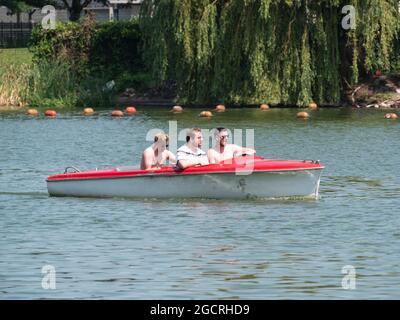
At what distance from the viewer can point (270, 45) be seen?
4403 centimetres

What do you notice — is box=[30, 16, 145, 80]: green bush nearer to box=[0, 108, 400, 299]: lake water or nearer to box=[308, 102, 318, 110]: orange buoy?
box=[308, 102, 318, 110]: orange buoy

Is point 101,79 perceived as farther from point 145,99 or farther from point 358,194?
point 358,194

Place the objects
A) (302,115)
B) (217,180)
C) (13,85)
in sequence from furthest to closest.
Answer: (13,85) < (302,115) < (217,180)

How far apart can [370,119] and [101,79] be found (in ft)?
45.1

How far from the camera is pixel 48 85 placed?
51062 mm

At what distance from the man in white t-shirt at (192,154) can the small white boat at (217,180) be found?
0.14 m

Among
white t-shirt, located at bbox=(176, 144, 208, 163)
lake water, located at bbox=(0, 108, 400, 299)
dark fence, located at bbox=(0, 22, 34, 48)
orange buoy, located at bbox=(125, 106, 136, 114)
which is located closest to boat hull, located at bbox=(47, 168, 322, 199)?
lake water, located at bbox=(0, 108, 400, 299)

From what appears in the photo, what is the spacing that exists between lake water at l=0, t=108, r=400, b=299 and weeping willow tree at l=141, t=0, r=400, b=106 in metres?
10.7

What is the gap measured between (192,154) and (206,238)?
3607 millimetres

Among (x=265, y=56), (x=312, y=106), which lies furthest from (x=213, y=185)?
(x=312, y=106)

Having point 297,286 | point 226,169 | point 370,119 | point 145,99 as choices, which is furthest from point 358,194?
point 145,99

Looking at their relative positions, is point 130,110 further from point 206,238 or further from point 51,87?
point 206,238

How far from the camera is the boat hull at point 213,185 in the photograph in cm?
2375

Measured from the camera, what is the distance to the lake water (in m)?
17.0
